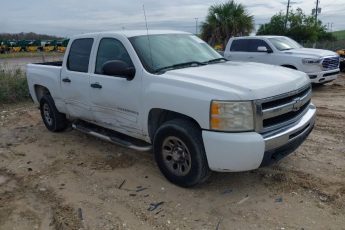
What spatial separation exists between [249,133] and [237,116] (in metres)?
0.21

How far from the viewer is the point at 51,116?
7.27 m

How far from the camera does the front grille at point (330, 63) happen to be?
11776 mm

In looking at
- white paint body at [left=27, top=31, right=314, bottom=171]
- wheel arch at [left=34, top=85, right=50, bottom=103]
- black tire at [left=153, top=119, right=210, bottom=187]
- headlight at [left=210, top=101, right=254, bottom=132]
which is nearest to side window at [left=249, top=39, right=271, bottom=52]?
wheel arch at [left=34, top=85, right=50, bottom=103]

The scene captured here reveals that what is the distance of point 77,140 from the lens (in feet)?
22.6

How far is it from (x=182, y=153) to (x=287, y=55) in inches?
336

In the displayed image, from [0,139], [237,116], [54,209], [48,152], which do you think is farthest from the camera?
[0,139]

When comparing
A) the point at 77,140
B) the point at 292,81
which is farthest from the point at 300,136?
the point at 77,140

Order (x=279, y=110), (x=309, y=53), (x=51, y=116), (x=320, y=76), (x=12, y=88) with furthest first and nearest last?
1. (x=309, y=53)
2. (x=320, y=76)
3. (x=12, y=88)
4. (x=51, y=116)
5. (x=279, y=110)

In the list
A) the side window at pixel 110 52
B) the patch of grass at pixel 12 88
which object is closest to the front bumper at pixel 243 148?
the side window at pixel 110 52

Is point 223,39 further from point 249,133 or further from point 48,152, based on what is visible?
point 249,133

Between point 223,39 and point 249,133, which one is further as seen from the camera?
point 223,39

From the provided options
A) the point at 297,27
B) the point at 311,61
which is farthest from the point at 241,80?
→ the point at 297,27

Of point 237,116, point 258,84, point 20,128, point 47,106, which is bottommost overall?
point 20,128

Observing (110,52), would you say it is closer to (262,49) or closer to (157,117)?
(157,117)
